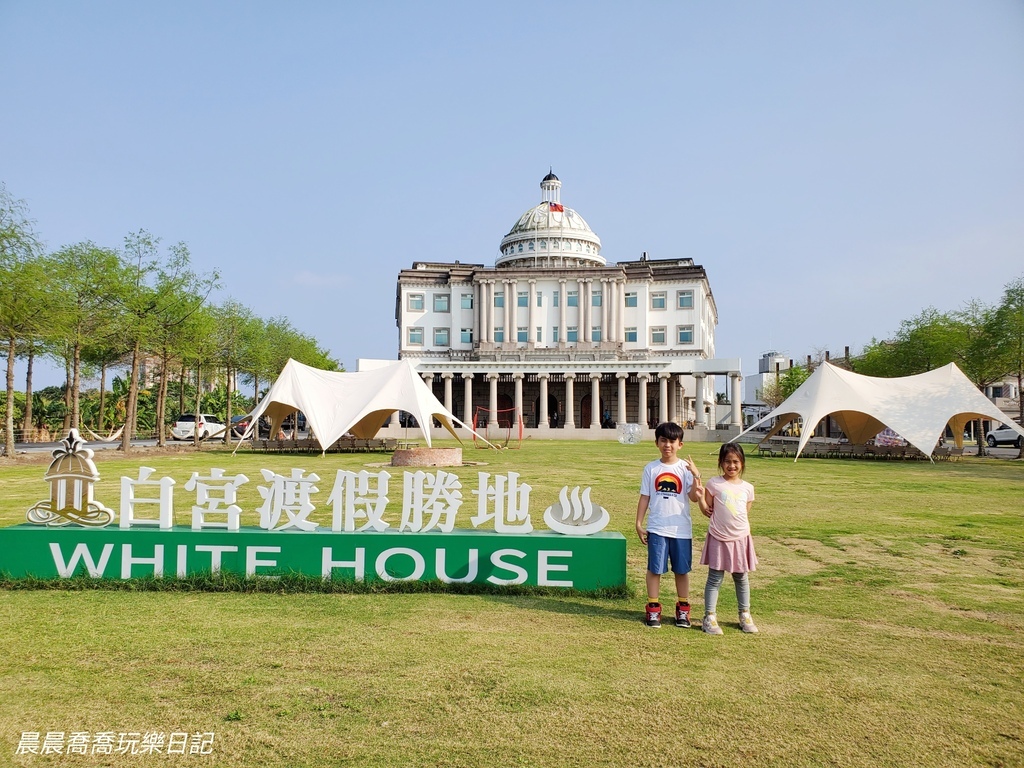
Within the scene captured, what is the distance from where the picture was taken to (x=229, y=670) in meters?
4.76

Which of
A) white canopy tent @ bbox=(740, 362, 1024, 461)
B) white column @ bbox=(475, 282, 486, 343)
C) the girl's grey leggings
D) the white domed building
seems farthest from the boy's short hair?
white column @ bbox=(475, 282, 486, 343)

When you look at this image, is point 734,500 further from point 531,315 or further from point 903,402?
point 531,315

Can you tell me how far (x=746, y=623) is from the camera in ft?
18.6

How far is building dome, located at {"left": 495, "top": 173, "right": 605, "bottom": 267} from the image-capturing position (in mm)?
65125

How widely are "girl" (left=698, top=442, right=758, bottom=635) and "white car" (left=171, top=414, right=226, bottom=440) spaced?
36.3m

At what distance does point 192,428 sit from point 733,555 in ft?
131

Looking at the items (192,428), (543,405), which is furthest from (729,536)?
(543,405)

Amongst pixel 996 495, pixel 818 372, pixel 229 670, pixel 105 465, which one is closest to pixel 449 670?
pixel 229 670

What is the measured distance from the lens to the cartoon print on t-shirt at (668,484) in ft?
19.2

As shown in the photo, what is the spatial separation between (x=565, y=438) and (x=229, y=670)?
140 feet

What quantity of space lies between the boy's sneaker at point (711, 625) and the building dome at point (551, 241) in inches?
2359

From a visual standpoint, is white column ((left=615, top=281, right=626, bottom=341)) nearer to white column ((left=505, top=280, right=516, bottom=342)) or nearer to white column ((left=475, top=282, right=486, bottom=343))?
white column ((left=505, top=280, right=516, bottom=342))

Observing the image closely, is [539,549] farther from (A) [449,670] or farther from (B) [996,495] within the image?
(B) [996,495]

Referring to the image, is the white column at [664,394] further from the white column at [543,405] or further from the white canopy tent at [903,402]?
the white canopy tent at [903,402]
